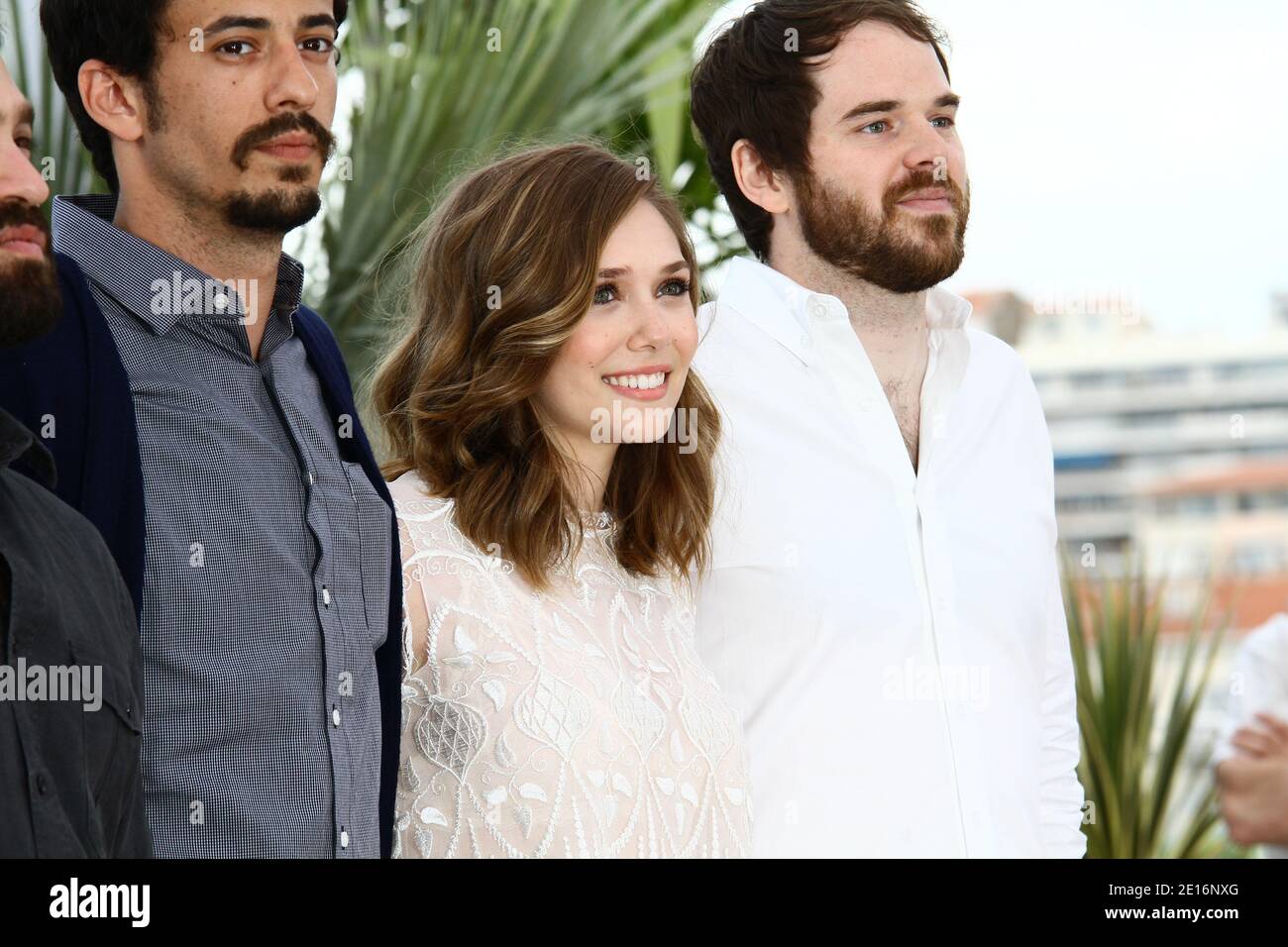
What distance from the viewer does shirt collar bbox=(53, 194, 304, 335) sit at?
182 cm

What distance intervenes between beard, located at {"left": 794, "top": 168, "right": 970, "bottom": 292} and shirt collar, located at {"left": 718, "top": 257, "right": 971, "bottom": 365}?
0.07 metres

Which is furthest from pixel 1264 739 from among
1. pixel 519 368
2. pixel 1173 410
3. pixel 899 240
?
pixel 1173 410

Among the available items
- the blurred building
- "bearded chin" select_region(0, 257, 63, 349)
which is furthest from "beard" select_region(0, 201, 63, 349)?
the blurred building

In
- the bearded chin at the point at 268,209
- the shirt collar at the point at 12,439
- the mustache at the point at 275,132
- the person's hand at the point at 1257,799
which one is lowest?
the person's hand at the point at 1257,799

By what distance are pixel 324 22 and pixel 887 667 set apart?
3.95ft

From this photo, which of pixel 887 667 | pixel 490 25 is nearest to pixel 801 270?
pixel 887 667

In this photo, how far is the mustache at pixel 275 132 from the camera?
192 centimetres

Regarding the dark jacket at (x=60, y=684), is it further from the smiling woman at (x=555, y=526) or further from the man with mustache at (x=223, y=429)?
the smiling woman at (x=555, y=526)

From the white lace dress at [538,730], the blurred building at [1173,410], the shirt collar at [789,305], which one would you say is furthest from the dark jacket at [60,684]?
the blurred building at [1173,410]

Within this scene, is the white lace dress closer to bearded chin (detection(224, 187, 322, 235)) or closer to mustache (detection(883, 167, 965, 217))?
bearded chin (detection(224, 187, 322, 235))

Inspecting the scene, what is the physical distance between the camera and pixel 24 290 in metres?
1.48

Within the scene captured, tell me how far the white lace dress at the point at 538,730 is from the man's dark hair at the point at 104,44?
59cm

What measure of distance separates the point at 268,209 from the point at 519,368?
0.40 m

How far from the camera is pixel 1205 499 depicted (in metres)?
19.4
